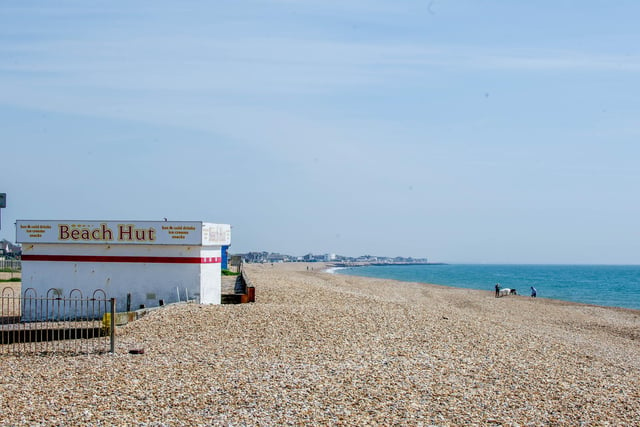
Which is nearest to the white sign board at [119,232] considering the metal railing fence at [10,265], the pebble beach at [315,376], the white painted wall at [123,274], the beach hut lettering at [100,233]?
the beach hut lettering at [100,233]

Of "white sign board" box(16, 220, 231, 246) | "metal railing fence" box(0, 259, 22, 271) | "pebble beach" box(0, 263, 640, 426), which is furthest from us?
"metal railing fence" box(0, 259, 22, 271)

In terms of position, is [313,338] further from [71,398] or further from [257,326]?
[71,398]

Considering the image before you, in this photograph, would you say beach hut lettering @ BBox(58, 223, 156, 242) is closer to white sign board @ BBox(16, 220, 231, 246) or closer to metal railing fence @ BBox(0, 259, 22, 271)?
white sign board @ BBox(16, 220, 231, 246)

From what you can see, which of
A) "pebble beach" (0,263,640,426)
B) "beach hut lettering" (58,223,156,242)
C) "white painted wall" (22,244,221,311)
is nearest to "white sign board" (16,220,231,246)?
"beach hut lettering" (58,223,156,242)

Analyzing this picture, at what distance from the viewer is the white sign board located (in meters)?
22.8

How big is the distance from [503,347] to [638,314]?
30.1m

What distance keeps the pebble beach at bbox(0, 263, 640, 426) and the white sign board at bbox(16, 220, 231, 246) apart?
112 inches

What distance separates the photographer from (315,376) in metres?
12.5

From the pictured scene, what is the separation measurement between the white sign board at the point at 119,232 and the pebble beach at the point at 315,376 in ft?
9.32

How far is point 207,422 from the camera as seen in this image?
970 centimetres

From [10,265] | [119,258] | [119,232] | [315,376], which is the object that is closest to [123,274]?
[119,258]

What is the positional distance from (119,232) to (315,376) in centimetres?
1243

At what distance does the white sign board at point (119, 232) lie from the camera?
22.8 meters

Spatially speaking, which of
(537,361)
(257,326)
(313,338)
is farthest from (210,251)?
(537,361)
